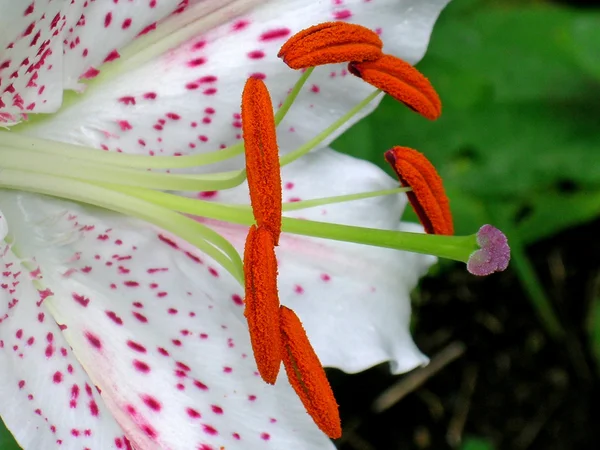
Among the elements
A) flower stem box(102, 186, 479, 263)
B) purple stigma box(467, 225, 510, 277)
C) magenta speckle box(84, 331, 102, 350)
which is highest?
flower stem box(102, 186, 479, 263)

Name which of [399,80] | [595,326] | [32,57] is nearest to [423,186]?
[399,80]

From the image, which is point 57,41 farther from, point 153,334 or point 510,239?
point 510,239

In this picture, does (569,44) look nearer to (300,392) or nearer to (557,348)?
(557,348)

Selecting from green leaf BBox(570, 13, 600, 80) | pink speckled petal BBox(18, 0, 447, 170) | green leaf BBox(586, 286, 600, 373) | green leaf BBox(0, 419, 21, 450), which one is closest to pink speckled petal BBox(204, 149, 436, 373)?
pink speckled petal BBox(18, 0, 447, 170)

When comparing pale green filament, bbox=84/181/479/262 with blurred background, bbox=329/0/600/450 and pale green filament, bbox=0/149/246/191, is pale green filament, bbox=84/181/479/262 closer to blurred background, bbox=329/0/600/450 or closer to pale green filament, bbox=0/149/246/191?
pale green filament, bbox=0/149/246/191

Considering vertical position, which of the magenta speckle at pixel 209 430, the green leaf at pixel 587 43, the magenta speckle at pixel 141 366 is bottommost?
the magenta speckle at pixel 209 430

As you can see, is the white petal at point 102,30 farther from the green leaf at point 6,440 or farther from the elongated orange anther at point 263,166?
the green leaf at point 6,440

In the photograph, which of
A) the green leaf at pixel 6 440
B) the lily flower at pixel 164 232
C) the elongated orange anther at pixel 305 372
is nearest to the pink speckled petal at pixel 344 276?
the lily flower at pixel 164 232
